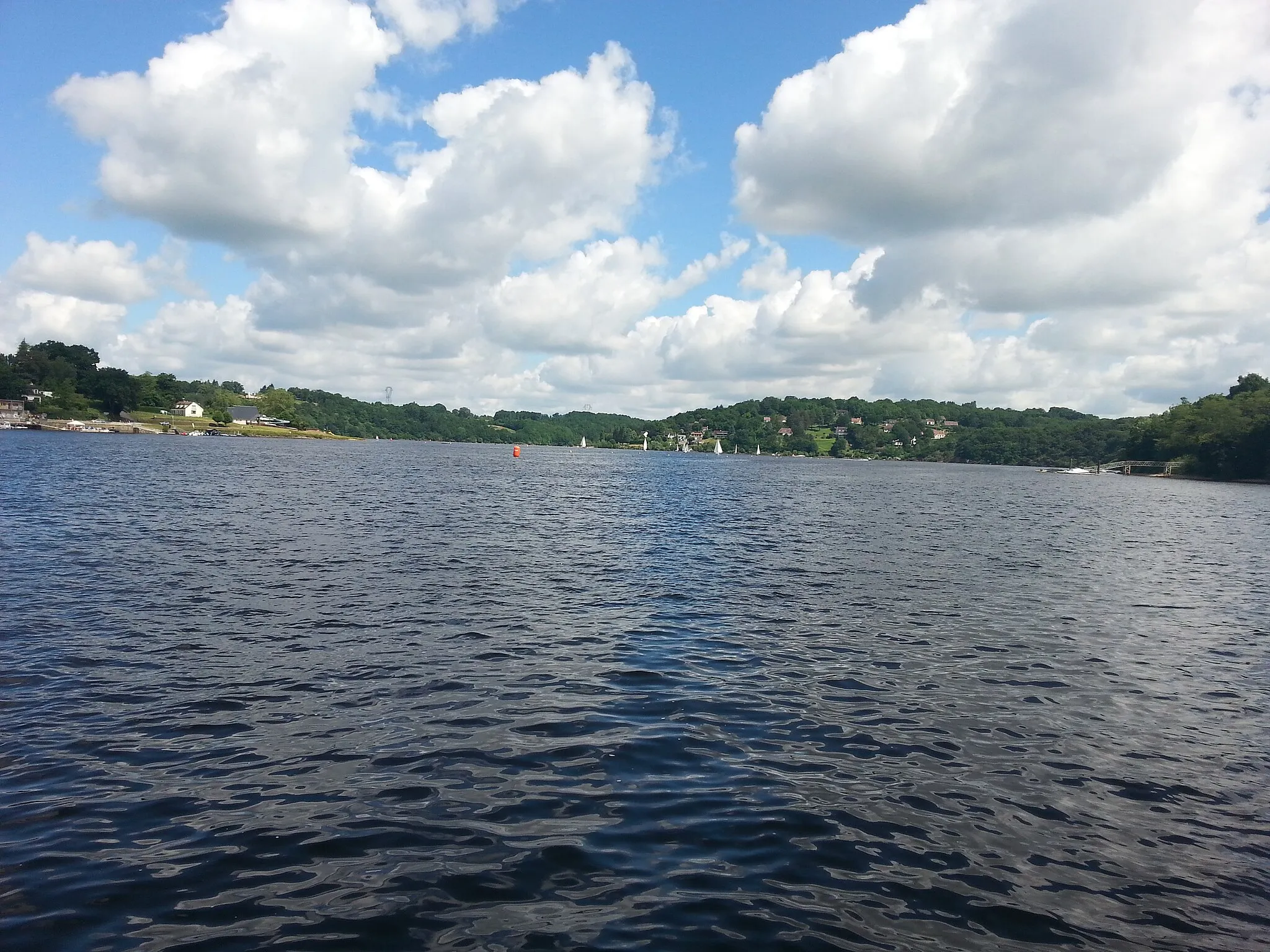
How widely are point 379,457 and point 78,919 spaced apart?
18495cm

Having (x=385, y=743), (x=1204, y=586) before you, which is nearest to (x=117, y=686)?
(x=385, y=743)

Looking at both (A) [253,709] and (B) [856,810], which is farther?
(A) [253,709]

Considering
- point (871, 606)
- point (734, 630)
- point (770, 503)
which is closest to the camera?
point (734, 630)

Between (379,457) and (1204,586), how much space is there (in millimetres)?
173480

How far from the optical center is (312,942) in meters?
9.67

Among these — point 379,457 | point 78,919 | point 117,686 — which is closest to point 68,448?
point 379,457

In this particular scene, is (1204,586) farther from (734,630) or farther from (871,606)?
(734,630)

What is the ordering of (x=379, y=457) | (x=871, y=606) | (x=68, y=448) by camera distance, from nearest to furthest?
(x=871, y=606)
(x=68, y=448)
(x=379, y=457)

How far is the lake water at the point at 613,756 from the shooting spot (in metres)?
10.6

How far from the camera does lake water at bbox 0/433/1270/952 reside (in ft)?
34.8

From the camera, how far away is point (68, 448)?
5359 inches

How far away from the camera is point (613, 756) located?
51.9 feet

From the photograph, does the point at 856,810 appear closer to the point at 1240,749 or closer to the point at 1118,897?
the point at 1118,897

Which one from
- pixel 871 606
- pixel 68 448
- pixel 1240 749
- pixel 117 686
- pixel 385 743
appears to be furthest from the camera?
pixel 68 448
